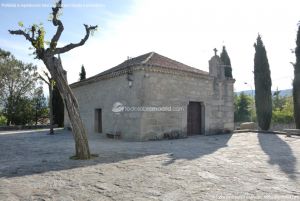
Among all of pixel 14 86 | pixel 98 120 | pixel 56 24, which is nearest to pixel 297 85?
pixel 98 120

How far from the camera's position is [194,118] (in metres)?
12.8

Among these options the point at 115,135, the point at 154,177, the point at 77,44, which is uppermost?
the point at 77,44

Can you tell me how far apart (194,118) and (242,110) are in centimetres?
1757

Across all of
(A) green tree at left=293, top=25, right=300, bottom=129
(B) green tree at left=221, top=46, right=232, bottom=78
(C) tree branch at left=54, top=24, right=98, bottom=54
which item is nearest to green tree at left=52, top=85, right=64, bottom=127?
(B) green tree at left=221, top=46, right=232, bottom=78

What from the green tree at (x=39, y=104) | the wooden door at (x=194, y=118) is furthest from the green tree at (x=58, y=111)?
the wooden door at (x=194, y=118)

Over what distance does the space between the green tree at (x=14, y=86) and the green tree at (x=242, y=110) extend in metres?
21.3

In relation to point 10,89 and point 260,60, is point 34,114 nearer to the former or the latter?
point 10,89

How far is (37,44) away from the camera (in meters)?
6.44

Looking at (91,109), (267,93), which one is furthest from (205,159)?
(267,93)

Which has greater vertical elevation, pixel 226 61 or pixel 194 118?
pixel 226 61

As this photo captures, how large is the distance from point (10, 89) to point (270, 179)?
76.5 ft

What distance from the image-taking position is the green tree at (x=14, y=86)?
70.8ft

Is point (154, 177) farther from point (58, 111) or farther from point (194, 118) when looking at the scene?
point (58, 111)

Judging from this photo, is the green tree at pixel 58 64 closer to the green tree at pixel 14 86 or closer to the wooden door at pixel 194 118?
the wooden door at pixel 194 118
